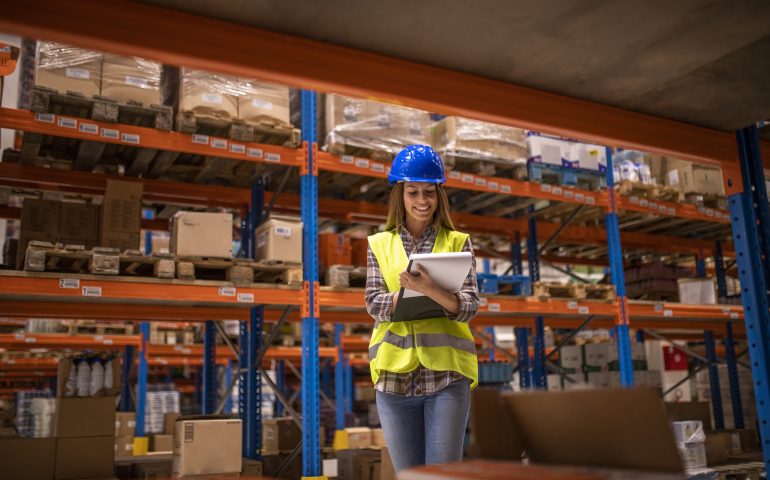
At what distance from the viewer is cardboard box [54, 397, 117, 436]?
6344 millimetres

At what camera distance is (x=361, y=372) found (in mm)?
20516

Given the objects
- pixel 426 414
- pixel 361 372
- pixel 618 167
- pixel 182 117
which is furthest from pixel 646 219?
pixel 361 372

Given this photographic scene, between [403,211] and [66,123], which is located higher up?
[66,123]

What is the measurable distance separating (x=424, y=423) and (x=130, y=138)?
461cm

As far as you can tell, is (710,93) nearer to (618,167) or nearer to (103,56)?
(103,56)

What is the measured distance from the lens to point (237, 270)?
20.6ft

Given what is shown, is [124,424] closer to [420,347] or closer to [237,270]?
[237,270]

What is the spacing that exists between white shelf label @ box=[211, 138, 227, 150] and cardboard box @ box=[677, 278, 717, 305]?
665 cm

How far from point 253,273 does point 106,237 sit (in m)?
1.35

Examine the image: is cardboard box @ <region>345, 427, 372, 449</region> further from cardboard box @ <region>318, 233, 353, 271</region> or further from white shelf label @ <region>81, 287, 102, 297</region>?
white shelf label @ <region>81, 287, 102, 297</region>

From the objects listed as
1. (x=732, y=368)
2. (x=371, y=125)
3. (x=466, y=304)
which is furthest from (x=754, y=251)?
(x=732, y=368)

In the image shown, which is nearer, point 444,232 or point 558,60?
point 444,232

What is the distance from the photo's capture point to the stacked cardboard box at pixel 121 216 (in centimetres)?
622

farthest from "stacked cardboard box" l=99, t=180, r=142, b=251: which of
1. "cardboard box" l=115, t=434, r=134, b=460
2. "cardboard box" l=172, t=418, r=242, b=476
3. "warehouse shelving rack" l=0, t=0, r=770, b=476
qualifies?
"cardboard box" l=115, t=434, r=134, b=460
